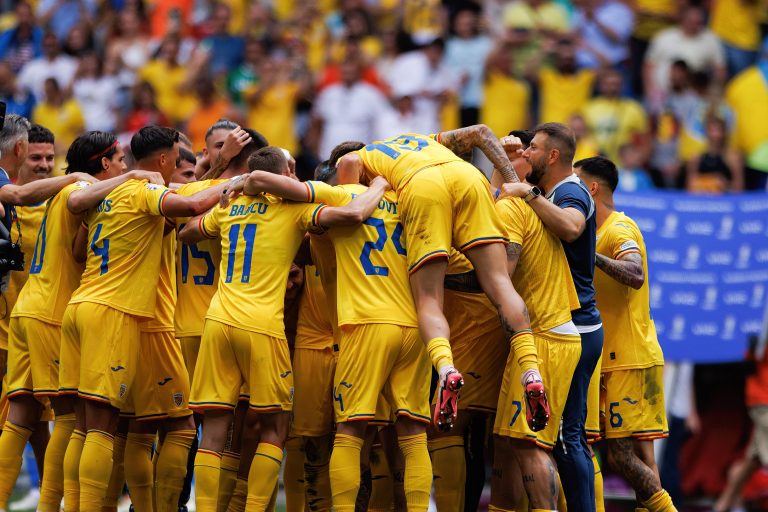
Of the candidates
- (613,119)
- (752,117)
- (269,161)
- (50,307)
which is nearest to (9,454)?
(50,307)

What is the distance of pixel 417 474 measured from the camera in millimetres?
9602

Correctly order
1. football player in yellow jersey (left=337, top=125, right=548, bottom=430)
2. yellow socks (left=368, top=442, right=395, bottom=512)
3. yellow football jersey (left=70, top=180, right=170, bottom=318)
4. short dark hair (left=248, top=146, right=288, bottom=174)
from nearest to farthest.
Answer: football player in yellow jersey (left=337, top=125, right=548, bottom=430), short dark hair (left=248, top=146, right=288, bottom=174), yellow football jersey (left=70, top=180, right=170, bottom=318), yellow socks (left=368, top=442, right=395, bottom=512)

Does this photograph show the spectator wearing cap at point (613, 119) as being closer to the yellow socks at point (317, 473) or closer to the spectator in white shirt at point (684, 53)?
the spectator in white shirt at point (684, 53)

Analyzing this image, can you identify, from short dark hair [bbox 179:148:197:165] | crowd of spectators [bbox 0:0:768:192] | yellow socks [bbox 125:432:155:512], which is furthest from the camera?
crowd of spectators [bbox 0:0:768:192]

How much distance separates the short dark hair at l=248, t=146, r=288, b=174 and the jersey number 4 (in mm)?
829

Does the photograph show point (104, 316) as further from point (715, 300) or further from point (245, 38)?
point (245, 38)

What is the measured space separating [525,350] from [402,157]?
192 centimetres

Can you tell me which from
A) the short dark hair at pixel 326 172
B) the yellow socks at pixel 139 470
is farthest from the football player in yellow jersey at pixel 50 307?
the short dark hair at pixel 326 172

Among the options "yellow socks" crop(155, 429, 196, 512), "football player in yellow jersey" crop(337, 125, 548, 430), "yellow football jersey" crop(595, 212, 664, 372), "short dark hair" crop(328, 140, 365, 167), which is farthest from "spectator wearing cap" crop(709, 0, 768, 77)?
"yellow socks" crop(155, 429, 196, 512)

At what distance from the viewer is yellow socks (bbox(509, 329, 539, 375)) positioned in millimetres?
9355

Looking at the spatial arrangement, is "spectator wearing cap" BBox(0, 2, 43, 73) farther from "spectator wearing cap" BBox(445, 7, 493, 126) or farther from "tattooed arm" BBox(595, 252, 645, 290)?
"tattooed arm" BBox(595, 252, 645, 290)

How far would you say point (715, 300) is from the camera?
1550 centimetres

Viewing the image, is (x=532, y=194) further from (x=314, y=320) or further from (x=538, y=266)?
(x=314, y=320)

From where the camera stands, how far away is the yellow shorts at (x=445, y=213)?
980 cm
